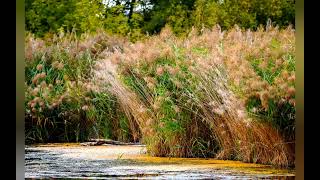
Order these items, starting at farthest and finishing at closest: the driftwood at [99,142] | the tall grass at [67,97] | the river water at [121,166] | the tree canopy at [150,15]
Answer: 1. the tree canopy at [150,15]
2. the tall grass at [67,97]
3. the driftwood at [99,142]
4. the river water at [121,166]

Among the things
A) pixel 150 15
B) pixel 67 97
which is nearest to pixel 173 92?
pixel 67 97

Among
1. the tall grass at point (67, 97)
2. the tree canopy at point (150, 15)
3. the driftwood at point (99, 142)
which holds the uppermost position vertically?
the tree canopy at point (150, 15)

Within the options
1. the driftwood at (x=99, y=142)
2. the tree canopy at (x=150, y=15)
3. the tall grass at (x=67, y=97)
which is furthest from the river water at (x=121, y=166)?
the tree canopy at (x=150, y=15)

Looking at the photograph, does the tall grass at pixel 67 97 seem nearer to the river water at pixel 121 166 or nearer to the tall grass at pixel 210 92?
the river water at pixel 121 166

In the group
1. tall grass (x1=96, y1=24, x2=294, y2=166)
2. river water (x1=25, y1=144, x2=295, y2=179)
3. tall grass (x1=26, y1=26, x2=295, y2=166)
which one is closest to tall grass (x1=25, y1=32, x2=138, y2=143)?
tall grass (x1=26, y1=26, x2=295, y2=166)

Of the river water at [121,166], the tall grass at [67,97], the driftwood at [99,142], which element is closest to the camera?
the river water at [121,166]

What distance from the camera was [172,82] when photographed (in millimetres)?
5898

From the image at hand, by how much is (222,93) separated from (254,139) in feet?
1.56

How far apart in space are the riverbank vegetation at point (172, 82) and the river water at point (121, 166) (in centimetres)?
18

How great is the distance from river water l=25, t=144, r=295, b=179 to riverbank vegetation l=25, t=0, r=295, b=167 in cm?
18

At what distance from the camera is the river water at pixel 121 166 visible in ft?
16.8
